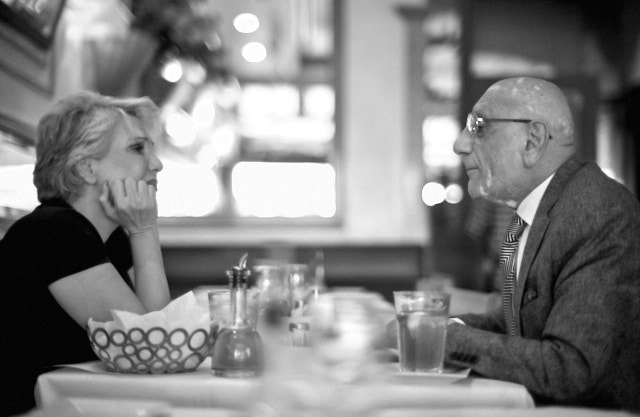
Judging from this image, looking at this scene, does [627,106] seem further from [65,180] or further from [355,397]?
[355,397]

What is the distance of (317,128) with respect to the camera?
5902 millimetres

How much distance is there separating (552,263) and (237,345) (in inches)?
27.4

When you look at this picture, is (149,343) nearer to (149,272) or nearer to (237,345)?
(237,345)

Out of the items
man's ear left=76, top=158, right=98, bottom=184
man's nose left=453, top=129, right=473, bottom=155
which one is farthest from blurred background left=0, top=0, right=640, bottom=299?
man's nose left=453, top=129, right=473, bottom=155

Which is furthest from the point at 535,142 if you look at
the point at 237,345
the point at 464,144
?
the point at 237,345

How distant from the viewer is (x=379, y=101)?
5.62 metres

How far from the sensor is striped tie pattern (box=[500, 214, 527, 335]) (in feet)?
5.97

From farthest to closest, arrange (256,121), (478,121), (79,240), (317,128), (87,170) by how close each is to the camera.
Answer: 1. (256,121)
2. (317,128)
3. (87,170)
4. (478,121)
5. (79,240)

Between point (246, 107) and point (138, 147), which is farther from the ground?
point (246, 107)

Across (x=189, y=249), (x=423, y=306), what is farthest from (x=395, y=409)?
(x=189, y=249)

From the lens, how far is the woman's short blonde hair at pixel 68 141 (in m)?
2.07

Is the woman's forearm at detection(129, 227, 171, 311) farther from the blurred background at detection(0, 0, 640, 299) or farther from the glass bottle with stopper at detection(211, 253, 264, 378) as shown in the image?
the blurred background at detection(0, 0, 640, 299)

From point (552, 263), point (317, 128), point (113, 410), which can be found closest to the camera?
point (113, 410)

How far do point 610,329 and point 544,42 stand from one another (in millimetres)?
6347
